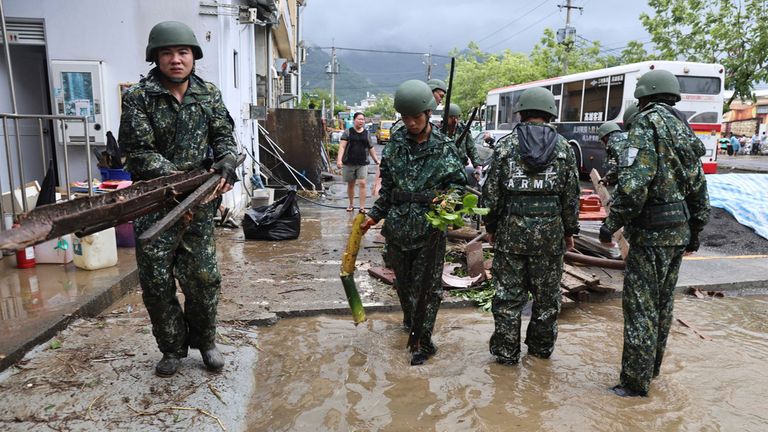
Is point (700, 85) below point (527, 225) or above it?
above

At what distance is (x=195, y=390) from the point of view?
3.08 m

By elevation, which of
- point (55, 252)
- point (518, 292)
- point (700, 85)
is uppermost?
point (700, 85)

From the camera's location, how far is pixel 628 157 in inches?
128

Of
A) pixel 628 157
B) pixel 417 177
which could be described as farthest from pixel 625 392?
pixel 417 177

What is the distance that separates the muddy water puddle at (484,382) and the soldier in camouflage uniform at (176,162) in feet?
2.01

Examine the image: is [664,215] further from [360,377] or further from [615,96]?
[615,96]

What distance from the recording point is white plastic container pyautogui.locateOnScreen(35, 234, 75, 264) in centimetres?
497

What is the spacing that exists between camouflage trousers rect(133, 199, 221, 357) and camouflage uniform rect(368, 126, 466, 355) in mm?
1245

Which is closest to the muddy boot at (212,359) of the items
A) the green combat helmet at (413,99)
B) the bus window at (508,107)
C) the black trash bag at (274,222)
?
the green combat helmet at (413,99)

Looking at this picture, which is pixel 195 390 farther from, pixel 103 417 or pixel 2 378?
pixel 2 378

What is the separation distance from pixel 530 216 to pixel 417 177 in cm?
81

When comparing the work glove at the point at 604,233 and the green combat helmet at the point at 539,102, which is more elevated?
the green combat helmet at the point at 539,102

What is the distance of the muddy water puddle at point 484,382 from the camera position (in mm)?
3045

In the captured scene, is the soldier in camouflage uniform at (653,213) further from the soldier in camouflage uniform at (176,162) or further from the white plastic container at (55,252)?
the white plastic container at (55,252)
